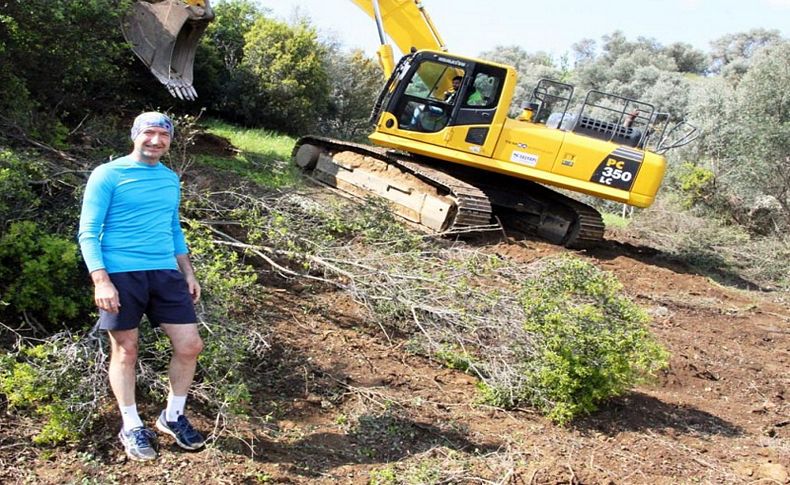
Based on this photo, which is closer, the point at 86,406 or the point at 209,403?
the point at 86,406

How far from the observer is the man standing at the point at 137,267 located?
Answer: 3424 millimetres

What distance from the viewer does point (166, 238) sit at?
12.1 feet

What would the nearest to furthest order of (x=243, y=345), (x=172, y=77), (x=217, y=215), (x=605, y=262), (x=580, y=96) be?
(x=243, y=345)
(x=217, y=215)
(x=172, y=77)
(x=605, y=262)
(x=580, y=96)

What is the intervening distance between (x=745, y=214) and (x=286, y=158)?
9117 mm

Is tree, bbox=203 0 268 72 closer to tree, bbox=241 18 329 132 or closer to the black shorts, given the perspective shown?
tree, bbox=241 18 329 132

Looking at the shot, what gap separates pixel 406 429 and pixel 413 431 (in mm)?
44

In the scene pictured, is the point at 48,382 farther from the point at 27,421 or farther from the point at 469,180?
the point at 469,180

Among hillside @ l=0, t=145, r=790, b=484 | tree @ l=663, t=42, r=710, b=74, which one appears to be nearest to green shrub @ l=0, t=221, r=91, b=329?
hillside @ l=0, t=145, r=790, b=484

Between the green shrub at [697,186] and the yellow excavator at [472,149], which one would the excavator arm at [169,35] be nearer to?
the yellow excavator at [472,149]

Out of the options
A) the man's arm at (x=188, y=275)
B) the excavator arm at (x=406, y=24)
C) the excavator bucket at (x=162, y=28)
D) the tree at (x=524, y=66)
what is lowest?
the man's arm at (x=188, y=275)

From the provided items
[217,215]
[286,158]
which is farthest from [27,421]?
[286,158]

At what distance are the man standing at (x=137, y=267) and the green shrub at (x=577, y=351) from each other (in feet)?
7.39

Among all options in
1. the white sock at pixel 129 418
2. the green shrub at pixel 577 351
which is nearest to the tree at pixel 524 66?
the green shrub at pixel 577 351

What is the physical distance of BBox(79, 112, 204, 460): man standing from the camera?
3.42m
